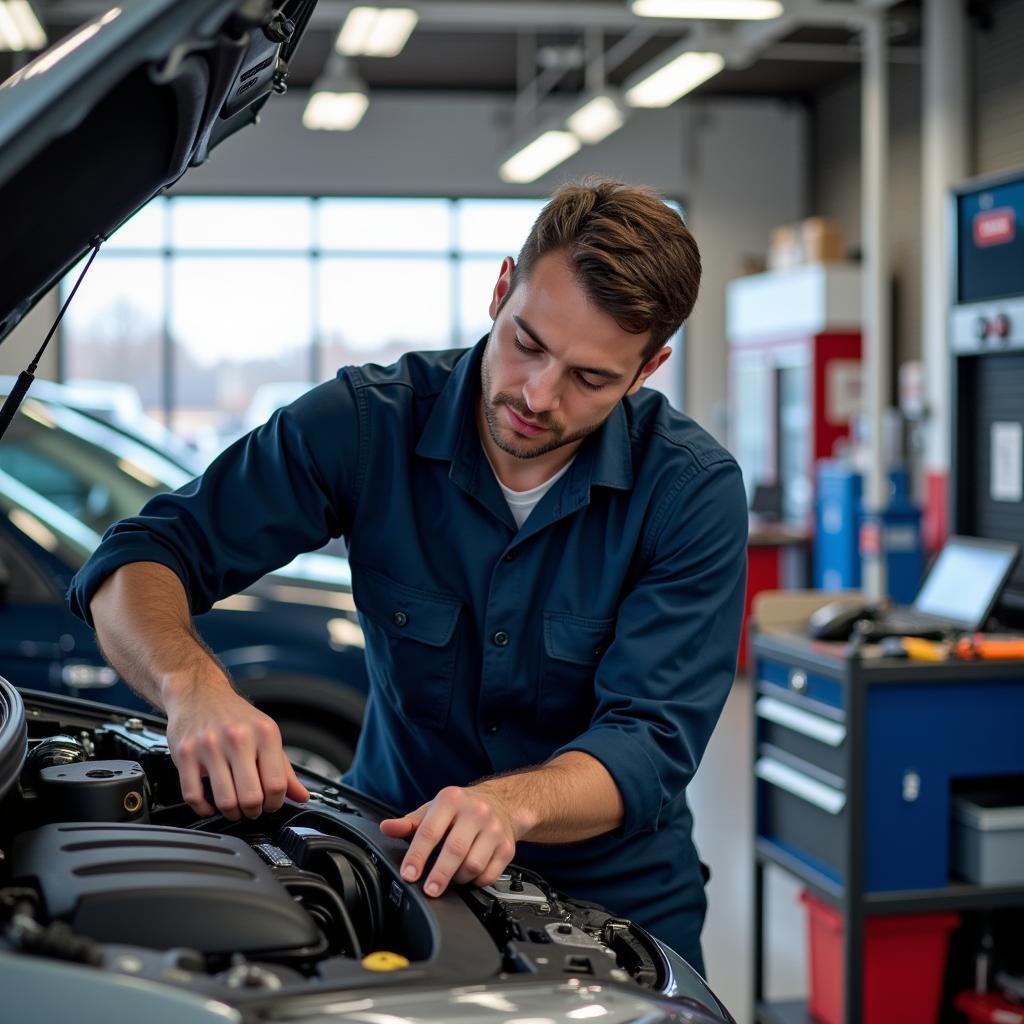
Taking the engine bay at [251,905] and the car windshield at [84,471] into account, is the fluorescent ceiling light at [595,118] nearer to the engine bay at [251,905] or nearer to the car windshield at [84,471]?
the car windshield at [84,471]

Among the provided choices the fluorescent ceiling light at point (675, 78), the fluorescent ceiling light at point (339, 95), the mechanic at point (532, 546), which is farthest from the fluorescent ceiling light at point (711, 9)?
the mechanic at point (532, 546)

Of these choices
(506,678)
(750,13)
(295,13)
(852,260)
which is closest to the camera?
(295,13)

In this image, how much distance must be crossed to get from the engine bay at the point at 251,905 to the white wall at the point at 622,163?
9.79 m

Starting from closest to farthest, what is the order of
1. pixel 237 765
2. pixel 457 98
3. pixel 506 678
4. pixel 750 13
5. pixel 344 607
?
pixel 237 765
pixel 506 678
pixel 344 607
pixel 750 13
pixel 457 98

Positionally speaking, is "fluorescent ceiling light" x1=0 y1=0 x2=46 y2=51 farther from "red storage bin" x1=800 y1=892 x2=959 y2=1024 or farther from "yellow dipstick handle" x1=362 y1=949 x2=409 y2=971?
"yellow dipstick handle" x1=362 y1=949 x2=409 y2=971

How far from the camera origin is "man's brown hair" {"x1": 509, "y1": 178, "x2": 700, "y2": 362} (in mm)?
1479

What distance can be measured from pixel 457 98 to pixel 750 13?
542 centimetres

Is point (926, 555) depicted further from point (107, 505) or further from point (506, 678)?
point (506, 678)

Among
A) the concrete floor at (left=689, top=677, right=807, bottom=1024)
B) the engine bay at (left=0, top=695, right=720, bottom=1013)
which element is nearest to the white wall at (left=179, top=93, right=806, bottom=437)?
the concrete floor at (left=689, top=677, right=807, bottom=1024)

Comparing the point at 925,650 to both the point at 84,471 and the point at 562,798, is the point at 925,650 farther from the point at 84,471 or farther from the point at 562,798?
the point at 84,471

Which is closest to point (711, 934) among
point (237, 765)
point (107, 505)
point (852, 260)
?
point (107, 505)

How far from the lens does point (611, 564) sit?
1.61 meters

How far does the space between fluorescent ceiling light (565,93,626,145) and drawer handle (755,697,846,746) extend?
17.9 feet

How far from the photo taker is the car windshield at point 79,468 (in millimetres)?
3695
